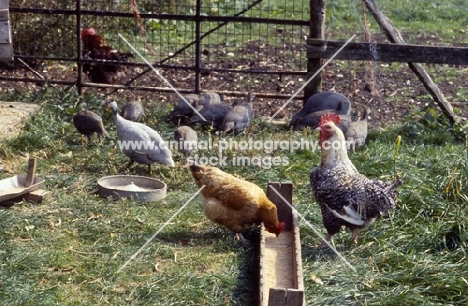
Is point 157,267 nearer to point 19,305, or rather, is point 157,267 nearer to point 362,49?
point 19,305

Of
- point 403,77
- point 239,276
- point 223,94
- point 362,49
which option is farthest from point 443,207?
point 403,77

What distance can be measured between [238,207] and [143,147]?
1770 millimetres

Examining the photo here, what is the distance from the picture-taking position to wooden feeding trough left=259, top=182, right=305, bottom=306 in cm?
477

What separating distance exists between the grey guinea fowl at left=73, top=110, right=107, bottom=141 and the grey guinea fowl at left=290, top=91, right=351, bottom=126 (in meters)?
2.45

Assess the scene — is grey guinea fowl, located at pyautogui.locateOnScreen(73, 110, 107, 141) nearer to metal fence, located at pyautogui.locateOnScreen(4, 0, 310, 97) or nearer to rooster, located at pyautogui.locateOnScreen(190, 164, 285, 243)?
metal fence, located at pyautogui.locateOnScreen(4, 0, 310, 97)

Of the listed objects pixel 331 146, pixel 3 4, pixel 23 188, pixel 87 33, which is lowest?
pixel 23 188

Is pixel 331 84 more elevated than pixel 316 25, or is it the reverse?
pixel 316 25

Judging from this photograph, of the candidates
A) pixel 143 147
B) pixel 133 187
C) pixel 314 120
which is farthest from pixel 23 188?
pixel 314 120

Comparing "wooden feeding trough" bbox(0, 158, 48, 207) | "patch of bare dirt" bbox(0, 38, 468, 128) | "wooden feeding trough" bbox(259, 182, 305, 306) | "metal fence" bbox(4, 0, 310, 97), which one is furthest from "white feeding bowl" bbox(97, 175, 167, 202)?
"patch of bare dirt" bbox(0, 38, 468, 128)

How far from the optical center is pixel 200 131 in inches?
373

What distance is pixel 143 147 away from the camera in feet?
25.7

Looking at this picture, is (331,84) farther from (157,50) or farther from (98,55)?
(157,50)

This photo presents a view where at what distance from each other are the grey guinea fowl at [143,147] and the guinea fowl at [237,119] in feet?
4.47

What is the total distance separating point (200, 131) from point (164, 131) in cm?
43
